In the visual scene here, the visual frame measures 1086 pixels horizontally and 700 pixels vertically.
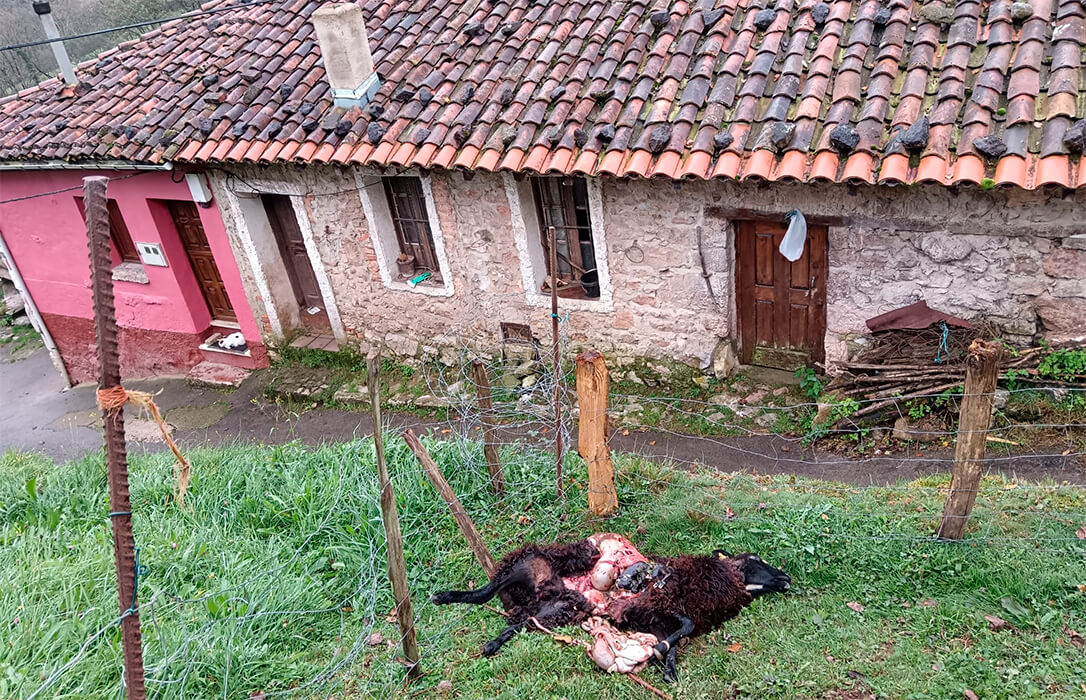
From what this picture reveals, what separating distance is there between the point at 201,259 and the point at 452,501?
772cm

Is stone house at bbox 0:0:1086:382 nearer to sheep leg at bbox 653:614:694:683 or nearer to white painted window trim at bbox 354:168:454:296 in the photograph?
white painted window trim at bbox 354:168:454:296

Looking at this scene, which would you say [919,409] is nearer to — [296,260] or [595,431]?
[595,431]

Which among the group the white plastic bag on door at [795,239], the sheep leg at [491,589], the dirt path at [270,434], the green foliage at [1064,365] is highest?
the white plastic bag on door at [795,239]

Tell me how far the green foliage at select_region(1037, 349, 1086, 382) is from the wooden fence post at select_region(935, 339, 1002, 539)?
2.63m

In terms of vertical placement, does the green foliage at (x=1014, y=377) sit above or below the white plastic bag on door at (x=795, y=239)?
below

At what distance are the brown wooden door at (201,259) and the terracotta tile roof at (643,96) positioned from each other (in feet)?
4.53

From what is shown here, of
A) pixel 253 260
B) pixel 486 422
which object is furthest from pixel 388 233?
pixel 486 422

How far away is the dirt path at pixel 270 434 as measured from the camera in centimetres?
638

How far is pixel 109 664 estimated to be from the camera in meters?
4.21

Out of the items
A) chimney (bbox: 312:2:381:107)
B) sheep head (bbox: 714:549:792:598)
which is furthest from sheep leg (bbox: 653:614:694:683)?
chimney (bbox: 312:2:381:107)

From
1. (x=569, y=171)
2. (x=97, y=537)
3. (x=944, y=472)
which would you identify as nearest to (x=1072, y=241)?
(x=944, y=472)

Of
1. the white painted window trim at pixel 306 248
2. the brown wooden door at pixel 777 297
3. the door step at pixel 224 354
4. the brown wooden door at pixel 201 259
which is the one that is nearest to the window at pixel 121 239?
the brown wooden door at pixel 201 259

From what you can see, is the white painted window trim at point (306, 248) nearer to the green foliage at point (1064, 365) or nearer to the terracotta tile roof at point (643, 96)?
the terracotta tile roof at point (643, 96)

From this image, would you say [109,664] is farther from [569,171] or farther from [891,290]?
[891,290]
